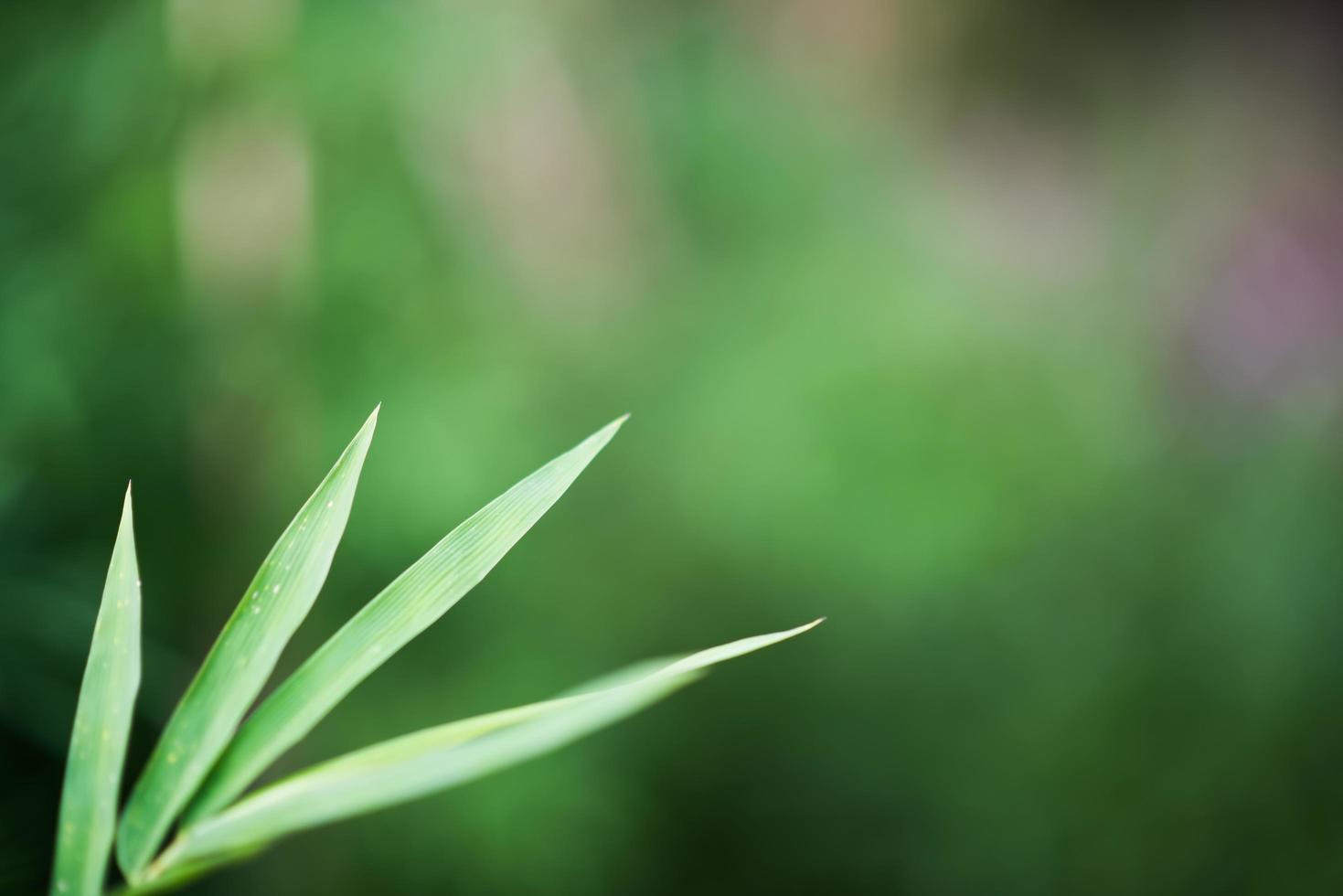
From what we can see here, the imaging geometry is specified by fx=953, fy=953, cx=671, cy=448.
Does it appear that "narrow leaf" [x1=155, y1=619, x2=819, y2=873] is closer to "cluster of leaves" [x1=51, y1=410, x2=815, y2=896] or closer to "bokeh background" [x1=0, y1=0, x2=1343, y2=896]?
"cluster of leaves" [x1=51, y1=410, x2=815, y2=896]

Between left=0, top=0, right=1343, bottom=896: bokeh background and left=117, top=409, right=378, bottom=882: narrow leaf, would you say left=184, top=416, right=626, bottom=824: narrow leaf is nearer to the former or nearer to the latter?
left=117, top=409, right=378, bottom=882: narrow leaf

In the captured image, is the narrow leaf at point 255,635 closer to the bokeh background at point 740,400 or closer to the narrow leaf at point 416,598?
the narrow leaf at point 416,598

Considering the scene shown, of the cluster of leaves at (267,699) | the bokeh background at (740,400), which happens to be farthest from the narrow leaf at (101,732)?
the bokeh background at (740,400)

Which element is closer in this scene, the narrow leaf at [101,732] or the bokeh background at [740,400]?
the narrow leaf at [101,732]

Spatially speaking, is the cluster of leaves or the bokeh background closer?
the cluster of leaves

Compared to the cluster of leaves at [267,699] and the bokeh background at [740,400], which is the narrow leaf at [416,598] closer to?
the cluster of leaves at [267,699]

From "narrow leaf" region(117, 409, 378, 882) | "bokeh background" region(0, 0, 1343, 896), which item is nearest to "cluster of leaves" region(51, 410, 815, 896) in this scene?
"narrow leaf" region(117, 409, 378, 882)

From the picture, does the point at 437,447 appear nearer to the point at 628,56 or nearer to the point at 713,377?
the point at 713,377

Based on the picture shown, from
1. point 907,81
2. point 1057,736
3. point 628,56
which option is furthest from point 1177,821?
point 628,56
